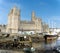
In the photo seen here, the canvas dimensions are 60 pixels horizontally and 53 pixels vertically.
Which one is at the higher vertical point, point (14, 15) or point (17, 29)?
point (14, 15)

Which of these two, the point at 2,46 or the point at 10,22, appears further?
the point at 10,22

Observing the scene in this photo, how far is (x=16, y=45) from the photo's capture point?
3491 centimetres

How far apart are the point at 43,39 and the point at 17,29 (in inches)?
3661

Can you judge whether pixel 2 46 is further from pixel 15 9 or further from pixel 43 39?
pixel 15 9

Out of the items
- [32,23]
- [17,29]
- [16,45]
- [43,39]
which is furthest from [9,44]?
[32,23]

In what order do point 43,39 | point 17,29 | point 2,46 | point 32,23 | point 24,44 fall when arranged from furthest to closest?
point 32,23 < point 17,29 < point 43,39 < point 24,44 < point 2,46

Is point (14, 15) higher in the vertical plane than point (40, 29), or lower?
higher

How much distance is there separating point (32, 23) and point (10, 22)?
1579 cm

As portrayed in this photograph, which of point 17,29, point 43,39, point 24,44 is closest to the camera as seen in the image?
point 24,44

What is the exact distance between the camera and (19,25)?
145m

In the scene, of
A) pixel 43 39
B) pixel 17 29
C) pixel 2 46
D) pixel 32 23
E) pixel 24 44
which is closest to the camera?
pixel 2 46

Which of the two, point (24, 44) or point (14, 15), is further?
point (14, 15)

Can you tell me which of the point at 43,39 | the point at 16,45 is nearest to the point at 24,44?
the point at 16,45

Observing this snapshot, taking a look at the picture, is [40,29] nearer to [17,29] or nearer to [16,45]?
[17,29]
